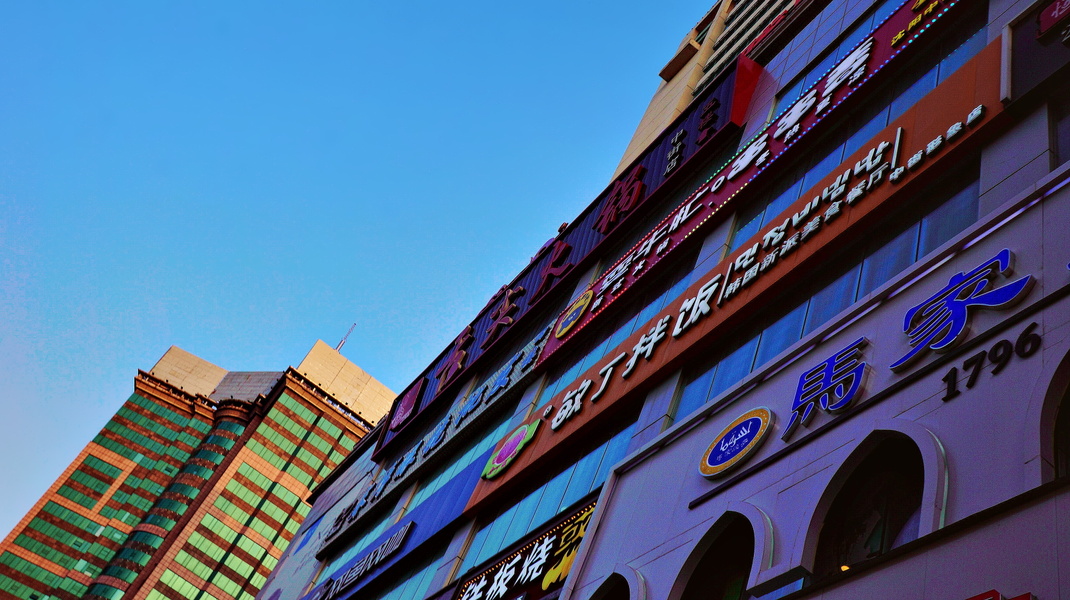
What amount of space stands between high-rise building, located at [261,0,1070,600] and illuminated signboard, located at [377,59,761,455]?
0.20 meters

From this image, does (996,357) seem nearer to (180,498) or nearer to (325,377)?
(180,498)

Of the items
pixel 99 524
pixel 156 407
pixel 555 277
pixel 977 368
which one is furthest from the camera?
pixel 156 407

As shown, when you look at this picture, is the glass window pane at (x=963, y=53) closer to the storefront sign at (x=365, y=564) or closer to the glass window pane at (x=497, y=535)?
the glass window pane at (x=497, y=535)

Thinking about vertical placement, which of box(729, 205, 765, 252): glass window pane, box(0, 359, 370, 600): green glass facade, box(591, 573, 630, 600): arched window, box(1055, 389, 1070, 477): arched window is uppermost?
box(0, 359, 370, 600): green glass facade

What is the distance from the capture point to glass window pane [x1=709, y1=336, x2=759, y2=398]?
66.3ft

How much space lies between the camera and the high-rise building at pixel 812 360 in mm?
11523

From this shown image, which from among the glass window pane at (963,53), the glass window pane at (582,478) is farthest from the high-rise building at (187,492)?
the glass window pane at (963,53)

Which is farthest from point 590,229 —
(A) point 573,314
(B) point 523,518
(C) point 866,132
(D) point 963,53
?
(D) point 963,53

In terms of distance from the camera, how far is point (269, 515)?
126 m

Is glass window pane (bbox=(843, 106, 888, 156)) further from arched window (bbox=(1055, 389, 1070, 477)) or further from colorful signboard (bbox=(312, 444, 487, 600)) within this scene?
colorful signboard (bbox=(312, 444, 487, 600))

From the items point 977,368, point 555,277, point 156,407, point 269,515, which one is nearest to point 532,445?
point 555,277

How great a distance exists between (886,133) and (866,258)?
3.20 m

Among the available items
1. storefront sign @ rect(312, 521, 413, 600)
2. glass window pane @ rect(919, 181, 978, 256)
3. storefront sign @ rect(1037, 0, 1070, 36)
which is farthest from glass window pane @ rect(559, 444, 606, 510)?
storefront sign @ rect(1037, 0, 1070, 36)

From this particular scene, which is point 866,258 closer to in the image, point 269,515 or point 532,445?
point 532,445
